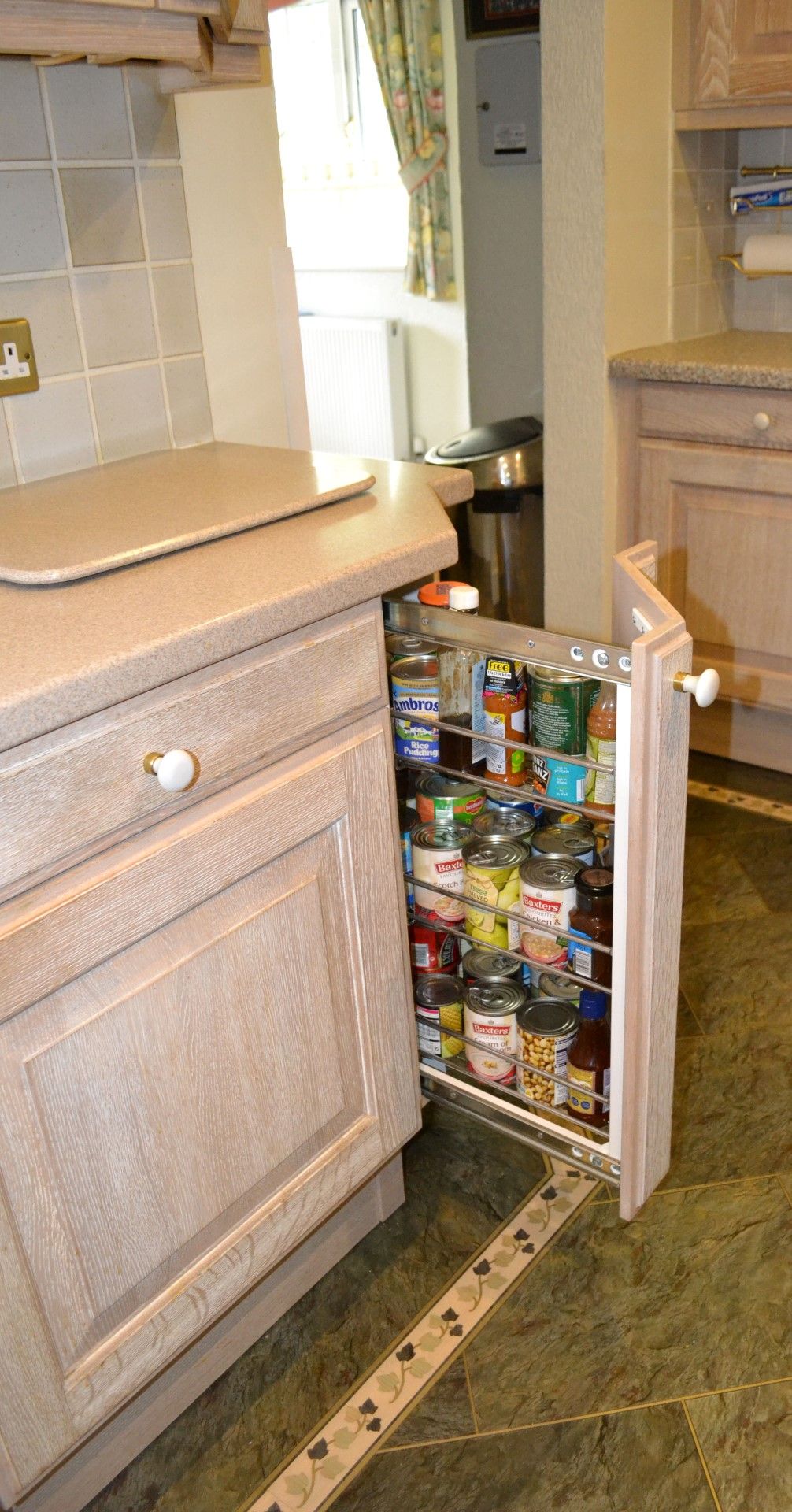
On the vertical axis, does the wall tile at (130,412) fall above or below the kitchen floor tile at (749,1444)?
above

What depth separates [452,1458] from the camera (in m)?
1.19

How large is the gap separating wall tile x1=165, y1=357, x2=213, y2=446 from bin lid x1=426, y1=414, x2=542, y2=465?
1396 millimetres

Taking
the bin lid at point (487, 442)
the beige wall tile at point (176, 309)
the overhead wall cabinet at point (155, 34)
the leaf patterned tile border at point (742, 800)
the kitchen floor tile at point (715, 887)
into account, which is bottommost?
the kitchen floor tile at point (715, 887)

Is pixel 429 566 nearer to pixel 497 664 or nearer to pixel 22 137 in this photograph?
pixel 497 664

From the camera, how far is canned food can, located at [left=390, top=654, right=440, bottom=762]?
1275 millimetres

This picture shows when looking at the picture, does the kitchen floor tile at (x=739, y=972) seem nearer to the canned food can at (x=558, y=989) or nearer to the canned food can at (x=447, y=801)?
the canned food can at (x=558, y=989)

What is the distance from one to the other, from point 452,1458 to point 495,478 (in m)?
2.18

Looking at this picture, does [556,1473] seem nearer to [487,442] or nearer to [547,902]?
[547,902]

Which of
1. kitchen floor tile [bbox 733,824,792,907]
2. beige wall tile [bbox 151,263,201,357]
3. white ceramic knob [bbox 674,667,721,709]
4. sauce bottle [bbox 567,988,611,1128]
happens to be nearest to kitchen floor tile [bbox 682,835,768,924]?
kitchen floor tile [bbox 733,824,792,907]

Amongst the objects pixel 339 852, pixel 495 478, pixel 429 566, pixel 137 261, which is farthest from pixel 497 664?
pixel 495 478

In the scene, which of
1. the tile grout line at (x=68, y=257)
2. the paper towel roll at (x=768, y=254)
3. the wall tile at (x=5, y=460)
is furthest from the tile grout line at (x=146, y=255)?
the paper towel roll at (x=768, y=254)

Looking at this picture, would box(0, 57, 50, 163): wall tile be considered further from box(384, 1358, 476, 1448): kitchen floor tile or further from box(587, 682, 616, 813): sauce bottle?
box(384, 1358, 476, 1448): kitchen floor tile

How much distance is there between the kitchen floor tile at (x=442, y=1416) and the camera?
1209 mm

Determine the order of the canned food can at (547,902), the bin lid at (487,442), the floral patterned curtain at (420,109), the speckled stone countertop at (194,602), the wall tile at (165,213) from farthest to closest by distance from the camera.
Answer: the floral patterned curtain at (420,109), the bin lid at (487,442), the wall tile at (165,213), the canned food can at (547,902), the speckled stone countertop at (194,602)
